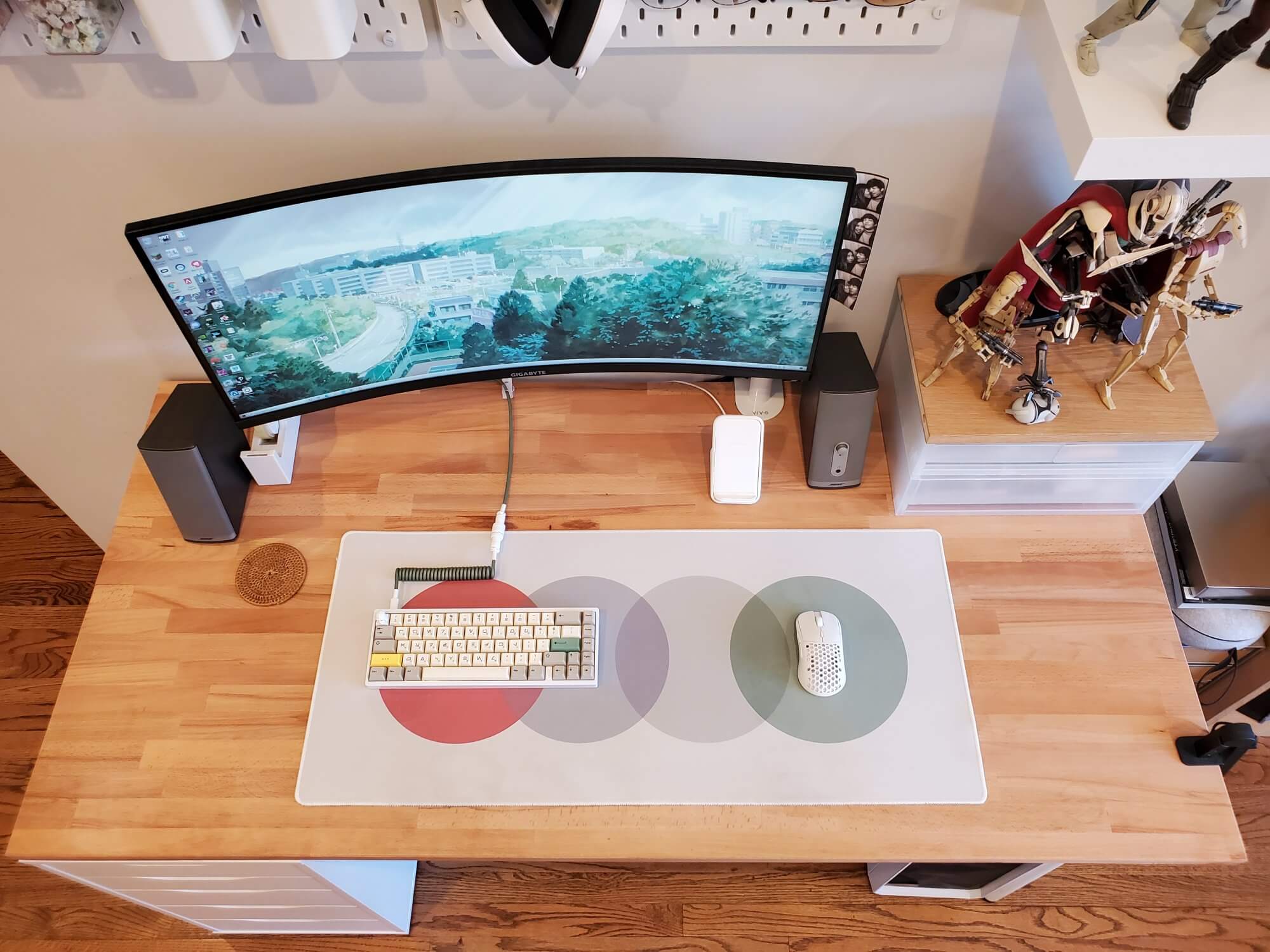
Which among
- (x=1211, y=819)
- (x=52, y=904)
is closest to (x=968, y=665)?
(x=1211, y=819)

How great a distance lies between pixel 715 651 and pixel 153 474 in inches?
31.0

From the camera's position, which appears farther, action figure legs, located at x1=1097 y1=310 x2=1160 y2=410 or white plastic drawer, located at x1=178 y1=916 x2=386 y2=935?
white plastic drawer, located at x1=178 y1=916 x2=386 y2=935

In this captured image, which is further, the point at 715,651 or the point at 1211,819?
the point at 715,651

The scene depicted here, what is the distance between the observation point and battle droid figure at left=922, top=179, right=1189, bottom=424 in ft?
3.34

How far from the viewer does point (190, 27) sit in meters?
0.93

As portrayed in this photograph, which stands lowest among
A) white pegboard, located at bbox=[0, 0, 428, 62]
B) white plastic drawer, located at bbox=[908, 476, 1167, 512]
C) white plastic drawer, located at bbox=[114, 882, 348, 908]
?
white plastic drawer, located at bbox=[114, 882, 348, 908]

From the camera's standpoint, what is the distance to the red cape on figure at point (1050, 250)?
1.03 metres

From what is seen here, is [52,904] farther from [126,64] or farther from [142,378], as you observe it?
[126,64]

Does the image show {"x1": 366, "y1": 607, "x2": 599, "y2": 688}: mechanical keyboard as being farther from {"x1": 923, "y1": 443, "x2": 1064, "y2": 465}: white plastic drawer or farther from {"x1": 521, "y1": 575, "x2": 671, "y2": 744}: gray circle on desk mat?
{"x1": 923, "y1": 443, "x2": 1064, "y2": 465}: white plastic drawer

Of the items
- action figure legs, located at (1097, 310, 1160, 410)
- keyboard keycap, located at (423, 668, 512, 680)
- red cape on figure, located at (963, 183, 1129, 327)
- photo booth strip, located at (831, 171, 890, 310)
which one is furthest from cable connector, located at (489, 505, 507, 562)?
action figure legs, located at (1097, 310, 1160, 410)

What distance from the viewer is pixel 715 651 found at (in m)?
1.19

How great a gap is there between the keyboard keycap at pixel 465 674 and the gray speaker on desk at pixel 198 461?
37cm

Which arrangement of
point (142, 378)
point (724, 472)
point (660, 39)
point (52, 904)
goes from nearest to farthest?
point (660, 39), point (724, 472), point (142, 378), point (52, 904)

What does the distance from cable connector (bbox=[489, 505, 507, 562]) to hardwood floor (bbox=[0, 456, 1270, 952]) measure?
838 millimetres
